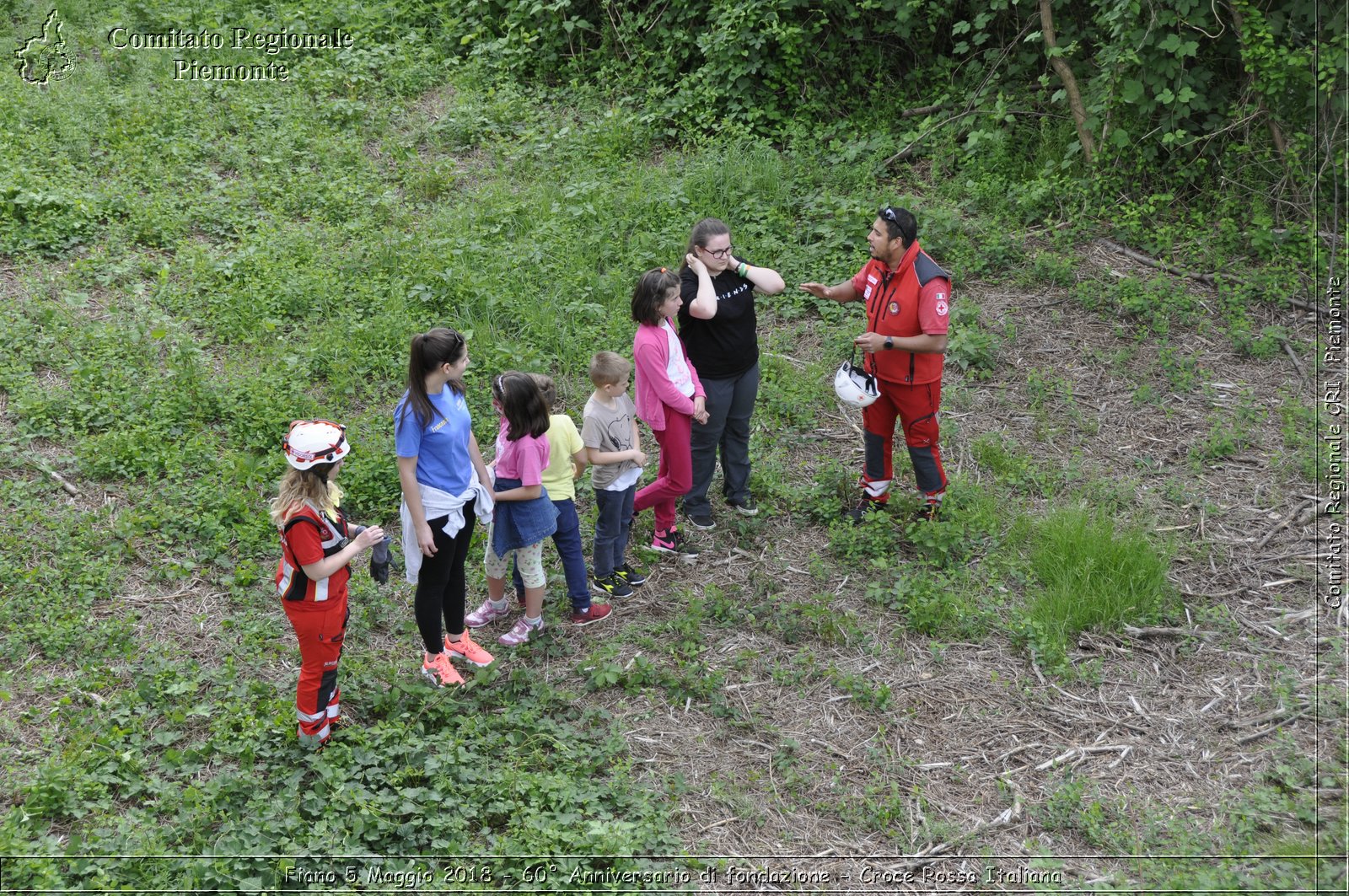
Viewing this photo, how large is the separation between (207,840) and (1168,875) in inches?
150

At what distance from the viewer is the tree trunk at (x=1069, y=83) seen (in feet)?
29.2

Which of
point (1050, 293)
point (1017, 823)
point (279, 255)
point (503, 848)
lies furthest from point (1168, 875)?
point (279, 255)

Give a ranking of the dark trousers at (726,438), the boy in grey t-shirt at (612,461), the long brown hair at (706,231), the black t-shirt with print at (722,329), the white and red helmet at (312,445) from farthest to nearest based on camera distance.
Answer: the dark trousers at (726,438), the black t-shirt with print at (722,329), the long brown hair at (706,231), the boy in grey t-shirt at (612,461), the white and red helmet at (312,445)

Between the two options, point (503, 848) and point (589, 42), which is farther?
point (589, 42)

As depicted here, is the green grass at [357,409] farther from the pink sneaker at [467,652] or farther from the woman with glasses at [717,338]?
the woman with glasses at [717,338]

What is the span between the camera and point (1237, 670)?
5.07 m

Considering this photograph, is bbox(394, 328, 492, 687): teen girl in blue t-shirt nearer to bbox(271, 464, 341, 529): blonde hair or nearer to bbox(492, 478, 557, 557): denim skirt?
bbox(492, 478, 557, 557): denim skirt

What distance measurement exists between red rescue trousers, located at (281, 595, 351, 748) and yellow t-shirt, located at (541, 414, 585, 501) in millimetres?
1249

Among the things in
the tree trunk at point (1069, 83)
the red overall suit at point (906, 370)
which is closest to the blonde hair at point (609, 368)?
the red overall suit at point (906, 370)

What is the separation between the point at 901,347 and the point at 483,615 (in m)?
2.78

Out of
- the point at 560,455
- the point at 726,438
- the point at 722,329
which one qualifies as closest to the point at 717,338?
the point at 722,329

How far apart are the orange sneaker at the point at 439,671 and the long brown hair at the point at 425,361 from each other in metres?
1.25

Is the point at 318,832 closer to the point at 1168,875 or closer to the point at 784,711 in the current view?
the point at 784,711

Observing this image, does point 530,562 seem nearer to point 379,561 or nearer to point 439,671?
point 439,671
